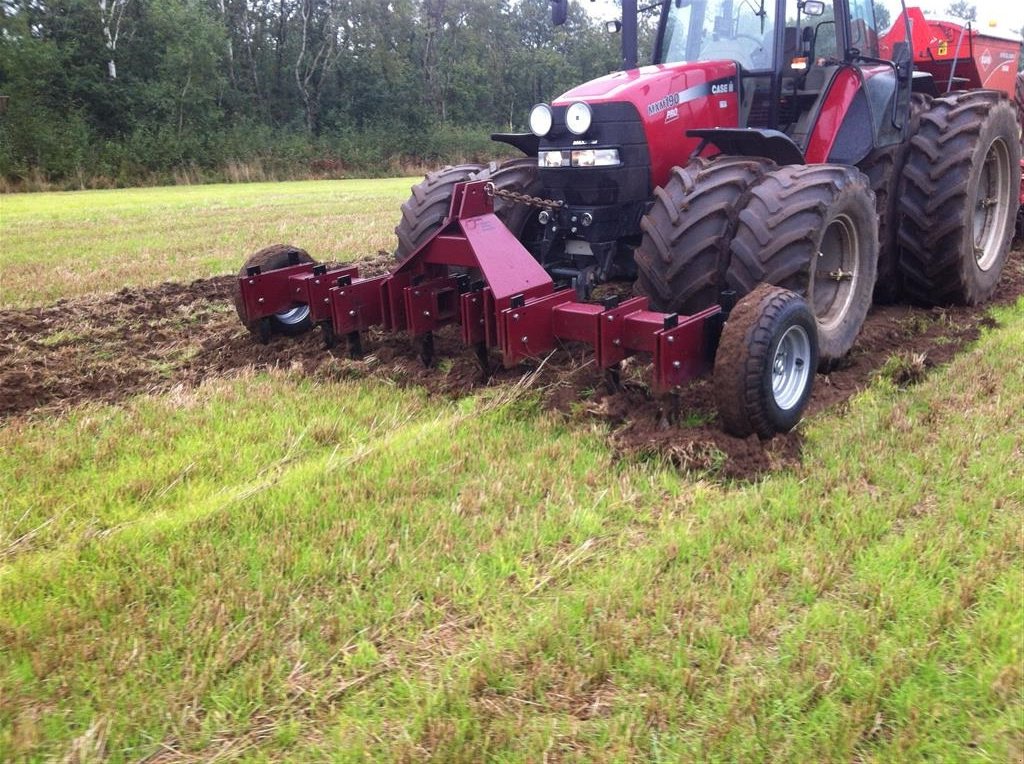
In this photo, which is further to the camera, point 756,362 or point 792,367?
point 792,367

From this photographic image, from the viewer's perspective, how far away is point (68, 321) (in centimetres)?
672

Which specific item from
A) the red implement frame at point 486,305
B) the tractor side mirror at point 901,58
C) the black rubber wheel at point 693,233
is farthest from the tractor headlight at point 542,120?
the tractor side mirror at point 901,58

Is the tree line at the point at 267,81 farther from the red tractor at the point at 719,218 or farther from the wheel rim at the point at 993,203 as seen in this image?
the wheel rim at the point at 993,203

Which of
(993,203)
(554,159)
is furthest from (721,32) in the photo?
(993,203)

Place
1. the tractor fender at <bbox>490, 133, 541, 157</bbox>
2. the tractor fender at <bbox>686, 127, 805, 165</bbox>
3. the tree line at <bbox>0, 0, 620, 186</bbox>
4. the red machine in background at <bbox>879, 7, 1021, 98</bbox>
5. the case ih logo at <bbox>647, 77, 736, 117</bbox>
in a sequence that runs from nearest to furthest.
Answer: the tractor fender at <bbox>686, 127, 805, 165</bbox>, the case ih logo at <bbox>647, 77, 736, 117</bbox>, the tractor fender at <bbox>490, 133, 541, 157</bbox>, the red machine in background at <bbox>879, 7, 1021, 98</bbox>, the tree line at <bbox>0, 0, 620, 186</bbox>

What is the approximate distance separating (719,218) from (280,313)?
300cm

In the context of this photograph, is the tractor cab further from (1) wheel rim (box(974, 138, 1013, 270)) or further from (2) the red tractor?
(1) wheel rim (box(974, 138, 1013, 270))

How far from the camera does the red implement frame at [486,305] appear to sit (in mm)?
4188

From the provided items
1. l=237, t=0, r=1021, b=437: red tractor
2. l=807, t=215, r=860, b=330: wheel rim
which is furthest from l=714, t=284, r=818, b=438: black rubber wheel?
l=807, t=215, r=860, b=330: wheel rim

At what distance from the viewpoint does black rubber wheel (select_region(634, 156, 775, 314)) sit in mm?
4547

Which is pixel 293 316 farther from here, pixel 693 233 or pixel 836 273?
pixel 836 273

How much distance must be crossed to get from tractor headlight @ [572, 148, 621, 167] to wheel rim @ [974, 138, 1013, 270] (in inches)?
144

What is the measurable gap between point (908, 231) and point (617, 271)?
7.41ft

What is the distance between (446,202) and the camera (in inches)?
236
